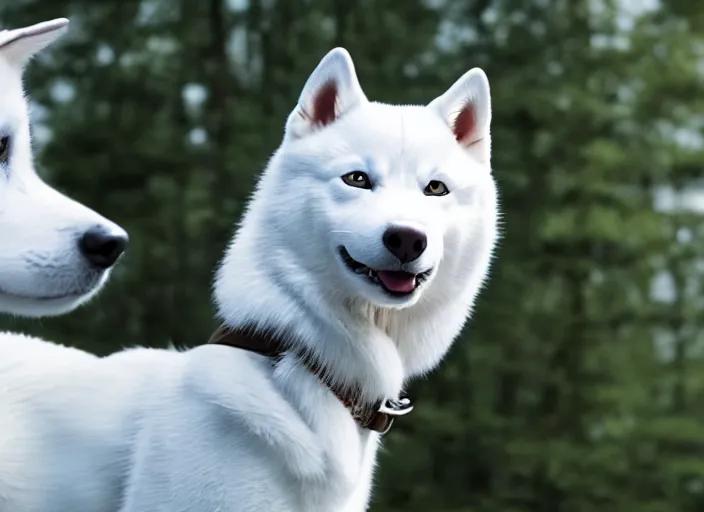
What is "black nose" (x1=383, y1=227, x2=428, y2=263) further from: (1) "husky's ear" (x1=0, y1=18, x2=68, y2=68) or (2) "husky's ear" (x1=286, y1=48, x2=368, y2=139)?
(1) "husky's ear" (x1=0, y1=18, x2=68, y2=68)

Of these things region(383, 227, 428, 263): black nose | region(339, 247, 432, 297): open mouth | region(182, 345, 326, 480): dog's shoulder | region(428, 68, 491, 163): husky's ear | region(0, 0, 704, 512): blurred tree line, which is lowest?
region(0, 0, 704, 512): blurred tree line

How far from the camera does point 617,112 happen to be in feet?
16.5

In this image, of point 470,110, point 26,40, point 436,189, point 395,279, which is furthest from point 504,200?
point 26,40

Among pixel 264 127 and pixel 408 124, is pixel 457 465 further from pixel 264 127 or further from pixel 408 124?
pixel 408 124

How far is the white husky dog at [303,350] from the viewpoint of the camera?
1757mm

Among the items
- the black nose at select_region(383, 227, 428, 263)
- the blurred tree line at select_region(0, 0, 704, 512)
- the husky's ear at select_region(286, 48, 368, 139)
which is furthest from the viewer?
the blurred tree line at select_region(0, 0, 704, 512)

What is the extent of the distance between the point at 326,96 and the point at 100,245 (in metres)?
0.53

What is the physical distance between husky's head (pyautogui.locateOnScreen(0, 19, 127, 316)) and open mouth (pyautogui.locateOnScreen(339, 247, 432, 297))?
1.45 ft

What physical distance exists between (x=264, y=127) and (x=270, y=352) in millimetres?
2859

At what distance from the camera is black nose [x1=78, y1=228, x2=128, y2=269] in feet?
5.61

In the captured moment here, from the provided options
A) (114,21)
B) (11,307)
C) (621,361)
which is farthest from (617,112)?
(11,307)

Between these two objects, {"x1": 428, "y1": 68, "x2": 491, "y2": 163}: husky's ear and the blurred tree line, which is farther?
the blurred tree line

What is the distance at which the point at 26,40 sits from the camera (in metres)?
1.80

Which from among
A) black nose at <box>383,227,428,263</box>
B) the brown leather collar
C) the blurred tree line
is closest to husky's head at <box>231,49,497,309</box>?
black nose at <box>383,227,428,263</box>
